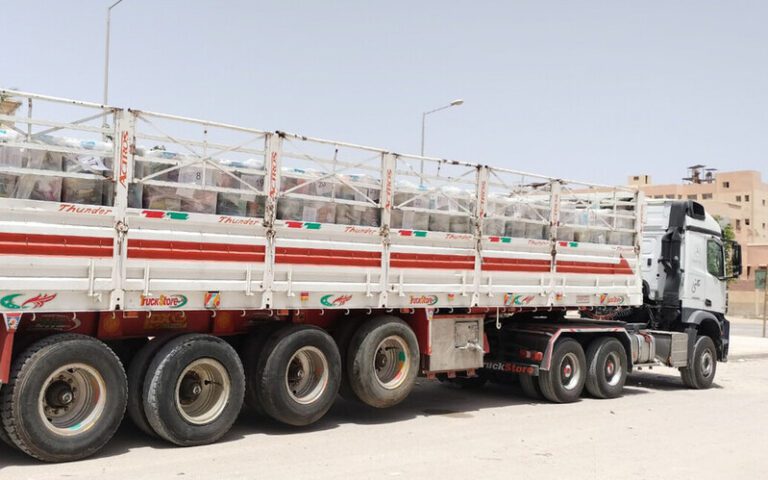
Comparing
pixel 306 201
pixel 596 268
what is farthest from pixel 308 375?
pixel 596 268

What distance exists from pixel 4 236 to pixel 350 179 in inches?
154

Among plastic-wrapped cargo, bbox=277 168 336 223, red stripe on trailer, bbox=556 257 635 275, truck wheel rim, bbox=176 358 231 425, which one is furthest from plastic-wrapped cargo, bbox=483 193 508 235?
truck wheel rim, bbox=176 358 231 425

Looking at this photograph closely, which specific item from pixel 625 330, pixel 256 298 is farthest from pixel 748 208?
pixel 256 298

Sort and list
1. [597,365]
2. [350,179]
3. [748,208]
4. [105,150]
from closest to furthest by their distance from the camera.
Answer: [105,150]
[350,179]
[597,365]
[748,208]

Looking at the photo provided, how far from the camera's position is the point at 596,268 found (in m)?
12.5

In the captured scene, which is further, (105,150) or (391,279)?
A: (391,279)

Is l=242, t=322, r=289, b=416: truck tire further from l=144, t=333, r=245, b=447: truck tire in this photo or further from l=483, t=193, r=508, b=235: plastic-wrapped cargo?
l=483, t=193, r=508, b=235: plastic-wrapped cargo

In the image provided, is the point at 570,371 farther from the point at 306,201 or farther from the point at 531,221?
the point at 306,201

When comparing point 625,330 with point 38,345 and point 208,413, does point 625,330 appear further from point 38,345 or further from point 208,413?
point 38,345

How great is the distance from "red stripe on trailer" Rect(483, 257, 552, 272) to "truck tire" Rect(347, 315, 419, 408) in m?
1.61

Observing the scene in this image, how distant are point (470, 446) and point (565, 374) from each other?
4.05 meters

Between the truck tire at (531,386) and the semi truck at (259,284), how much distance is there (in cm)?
4

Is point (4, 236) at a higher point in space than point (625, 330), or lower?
higher

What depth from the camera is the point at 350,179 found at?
9352mm
